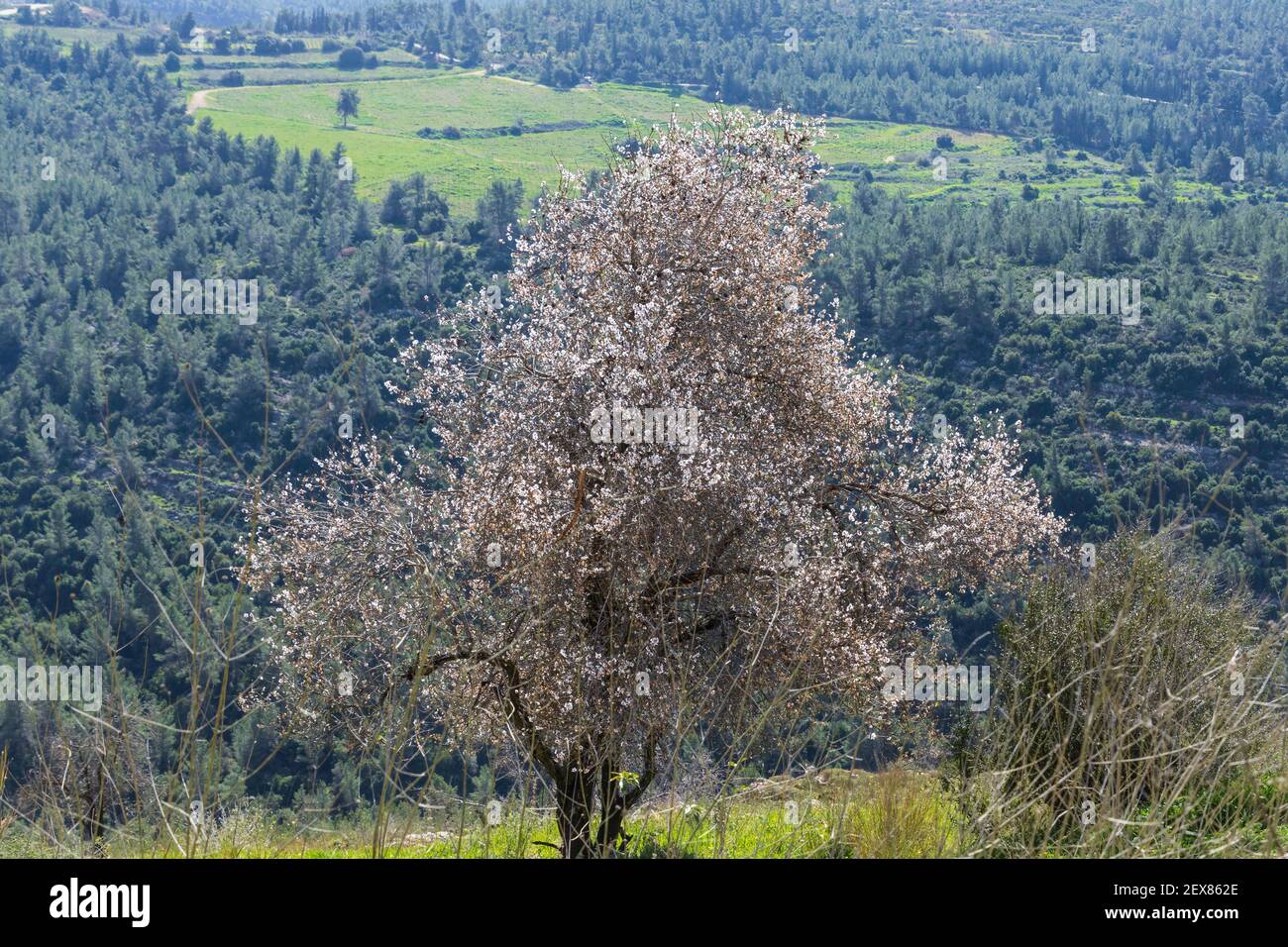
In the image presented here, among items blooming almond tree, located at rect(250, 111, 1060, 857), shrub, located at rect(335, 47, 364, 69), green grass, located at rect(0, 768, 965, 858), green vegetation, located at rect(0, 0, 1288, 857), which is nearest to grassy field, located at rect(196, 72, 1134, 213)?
green vegetation, located at rect(0, 0, 1288, 857)

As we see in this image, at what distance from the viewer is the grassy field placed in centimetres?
12825

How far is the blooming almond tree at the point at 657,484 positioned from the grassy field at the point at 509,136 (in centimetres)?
10310

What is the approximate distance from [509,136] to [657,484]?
142 meters

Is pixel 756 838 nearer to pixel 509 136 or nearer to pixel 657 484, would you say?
pixel 657 484

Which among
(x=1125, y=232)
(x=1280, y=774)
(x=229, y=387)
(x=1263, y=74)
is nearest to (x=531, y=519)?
(x=1280, y=774)

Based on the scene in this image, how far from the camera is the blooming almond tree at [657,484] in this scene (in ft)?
34.8

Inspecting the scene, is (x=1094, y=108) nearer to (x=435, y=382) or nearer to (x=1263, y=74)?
(x=1263, y=74)

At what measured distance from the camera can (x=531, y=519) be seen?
36.2 ft

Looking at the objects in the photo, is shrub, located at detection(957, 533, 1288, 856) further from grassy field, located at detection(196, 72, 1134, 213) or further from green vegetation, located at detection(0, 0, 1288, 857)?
grassy field, located at detection(196, 72, 1134, 213)

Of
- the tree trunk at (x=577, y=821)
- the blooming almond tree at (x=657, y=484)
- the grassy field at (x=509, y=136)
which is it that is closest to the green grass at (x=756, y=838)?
the tree trunk at (x=577, y=821)

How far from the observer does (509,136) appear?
146125mm

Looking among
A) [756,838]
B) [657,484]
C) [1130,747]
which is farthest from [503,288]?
[1130,747]
